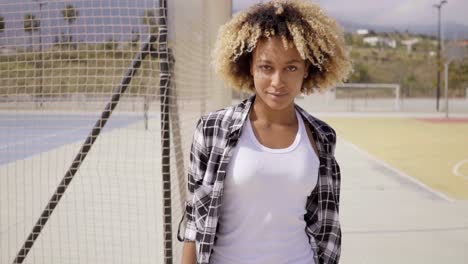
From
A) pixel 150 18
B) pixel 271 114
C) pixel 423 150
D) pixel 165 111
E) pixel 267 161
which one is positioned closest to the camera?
pixel 267 161

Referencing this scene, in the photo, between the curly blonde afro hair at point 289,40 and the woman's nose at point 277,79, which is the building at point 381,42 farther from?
the woman's nose at point 277,79

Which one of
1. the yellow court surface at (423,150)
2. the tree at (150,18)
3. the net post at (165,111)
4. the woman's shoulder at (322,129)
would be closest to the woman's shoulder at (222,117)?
the woman's shoulder at (322,129)

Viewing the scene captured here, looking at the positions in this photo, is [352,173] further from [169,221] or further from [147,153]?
[169,221]

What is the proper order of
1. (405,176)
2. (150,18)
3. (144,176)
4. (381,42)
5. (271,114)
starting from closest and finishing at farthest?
(271,114) < (150,18) < (144,176) < (405,176) < (381,42)

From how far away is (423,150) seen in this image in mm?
12984

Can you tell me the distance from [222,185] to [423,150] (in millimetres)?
12228

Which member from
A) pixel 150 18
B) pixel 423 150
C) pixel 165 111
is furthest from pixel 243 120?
pixel 423 150

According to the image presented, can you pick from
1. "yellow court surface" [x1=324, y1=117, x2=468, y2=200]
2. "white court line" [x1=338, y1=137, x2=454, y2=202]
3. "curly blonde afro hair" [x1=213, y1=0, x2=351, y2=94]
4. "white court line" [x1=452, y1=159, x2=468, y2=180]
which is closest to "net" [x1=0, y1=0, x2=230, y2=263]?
"curly blonde afro hair" [x1=213, y1=0, x2=351, y2=94]

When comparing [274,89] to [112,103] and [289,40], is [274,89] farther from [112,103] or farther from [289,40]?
[112,103]

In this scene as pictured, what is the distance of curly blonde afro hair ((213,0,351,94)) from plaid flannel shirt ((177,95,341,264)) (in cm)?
18

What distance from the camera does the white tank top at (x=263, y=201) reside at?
1.76 metres

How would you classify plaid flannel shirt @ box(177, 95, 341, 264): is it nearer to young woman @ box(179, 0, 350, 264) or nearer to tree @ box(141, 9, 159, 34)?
young woman @ box(179, 0, 350, 264)

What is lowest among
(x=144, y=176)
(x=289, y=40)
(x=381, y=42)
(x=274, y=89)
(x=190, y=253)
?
(x=144, y=176)

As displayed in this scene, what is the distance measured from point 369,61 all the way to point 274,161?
79.5m
